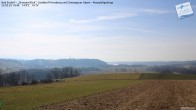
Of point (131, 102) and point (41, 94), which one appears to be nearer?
point (131, 102)

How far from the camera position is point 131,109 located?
30.3 metres

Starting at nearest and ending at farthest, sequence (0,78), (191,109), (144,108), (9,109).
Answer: (191,109), (144,108), (9,109), (0,78)

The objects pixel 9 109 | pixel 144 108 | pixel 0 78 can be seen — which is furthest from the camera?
pixel 0 78

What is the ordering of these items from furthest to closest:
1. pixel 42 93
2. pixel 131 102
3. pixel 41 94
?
1. pixel 42 93
2. pixel 41 94
3. pixel 131 102

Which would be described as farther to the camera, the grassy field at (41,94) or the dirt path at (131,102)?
the grassy field at (41,94)

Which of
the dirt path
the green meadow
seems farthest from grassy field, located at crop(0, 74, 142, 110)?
the dirt path

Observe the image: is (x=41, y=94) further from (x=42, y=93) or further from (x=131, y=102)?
(x=131, y=102)

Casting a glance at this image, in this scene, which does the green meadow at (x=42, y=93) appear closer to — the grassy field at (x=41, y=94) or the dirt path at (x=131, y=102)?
the grassy field at (x=41, y=94)

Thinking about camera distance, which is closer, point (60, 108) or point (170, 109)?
point (170, 109)

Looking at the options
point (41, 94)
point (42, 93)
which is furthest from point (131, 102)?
point (42, 93)

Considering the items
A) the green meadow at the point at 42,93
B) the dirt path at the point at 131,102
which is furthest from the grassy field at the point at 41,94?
the dirt path at the point at 131,102

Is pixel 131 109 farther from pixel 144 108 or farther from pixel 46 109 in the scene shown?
pixel 46 109

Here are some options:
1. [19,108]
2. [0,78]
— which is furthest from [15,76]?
[19,108]

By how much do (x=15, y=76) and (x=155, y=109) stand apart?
501 ft
